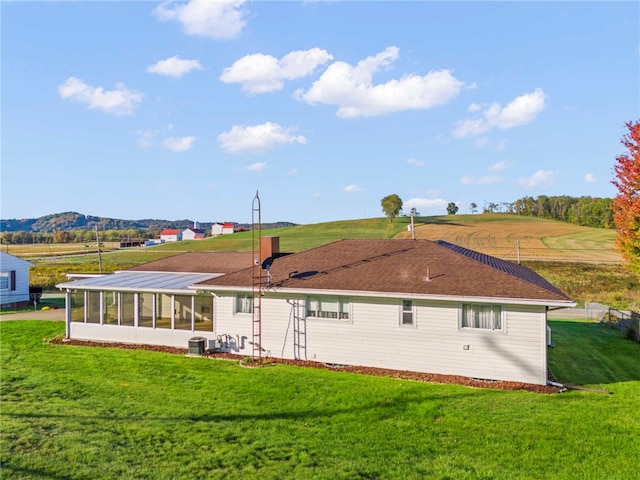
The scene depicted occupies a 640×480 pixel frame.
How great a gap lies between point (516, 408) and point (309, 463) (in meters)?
6.07

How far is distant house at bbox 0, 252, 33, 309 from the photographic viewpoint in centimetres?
3177

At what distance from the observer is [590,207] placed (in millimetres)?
110750

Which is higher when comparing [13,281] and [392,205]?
[392,205]

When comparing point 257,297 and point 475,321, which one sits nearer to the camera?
point 475,321

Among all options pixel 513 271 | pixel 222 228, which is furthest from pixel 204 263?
pixel 222 228

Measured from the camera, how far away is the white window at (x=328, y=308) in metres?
15.3

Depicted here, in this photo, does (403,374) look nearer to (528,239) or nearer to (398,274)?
(398,274)

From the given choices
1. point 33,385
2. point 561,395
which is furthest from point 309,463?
point 33,385

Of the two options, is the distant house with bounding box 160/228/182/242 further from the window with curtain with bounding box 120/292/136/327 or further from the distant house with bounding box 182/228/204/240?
the window with curtain with bounding box 120/292/136/327

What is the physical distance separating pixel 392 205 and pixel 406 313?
77.6 meters

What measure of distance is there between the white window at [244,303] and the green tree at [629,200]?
1862cm

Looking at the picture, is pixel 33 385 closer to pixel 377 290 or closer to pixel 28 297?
pixel 377 290

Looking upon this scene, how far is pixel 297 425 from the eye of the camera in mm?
9828

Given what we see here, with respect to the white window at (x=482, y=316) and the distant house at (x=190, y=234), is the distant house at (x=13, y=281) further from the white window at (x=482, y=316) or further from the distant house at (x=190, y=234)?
the distant house at (x=190, y=234)
